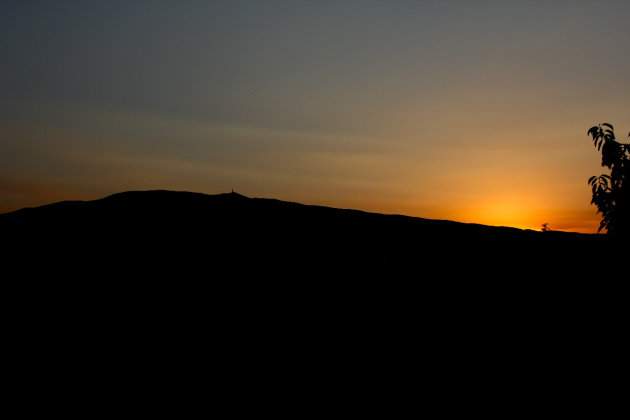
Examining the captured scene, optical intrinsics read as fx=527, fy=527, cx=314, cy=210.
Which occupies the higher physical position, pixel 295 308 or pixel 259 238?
pixel 259 238

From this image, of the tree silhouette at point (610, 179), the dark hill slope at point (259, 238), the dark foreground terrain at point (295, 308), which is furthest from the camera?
the tree silhouette at point (610, 179)

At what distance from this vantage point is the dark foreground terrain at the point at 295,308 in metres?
3.66

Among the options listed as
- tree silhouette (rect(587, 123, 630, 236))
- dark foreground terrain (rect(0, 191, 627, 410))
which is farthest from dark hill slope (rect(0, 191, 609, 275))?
tree silhouette (rect(587, 123, 630, 236))

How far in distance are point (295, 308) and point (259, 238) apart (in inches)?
33.1

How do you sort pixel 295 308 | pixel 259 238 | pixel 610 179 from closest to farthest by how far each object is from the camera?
pixel 295 308 → pixel 259 238 → pixel 610 179

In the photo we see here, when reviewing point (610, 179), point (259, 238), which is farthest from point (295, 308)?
point (610, 179)

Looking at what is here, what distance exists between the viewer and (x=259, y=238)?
4.73m

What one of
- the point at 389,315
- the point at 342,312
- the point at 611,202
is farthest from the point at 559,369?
the point at 611,202

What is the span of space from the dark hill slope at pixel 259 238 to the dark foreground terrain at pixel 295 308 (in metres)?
0.02

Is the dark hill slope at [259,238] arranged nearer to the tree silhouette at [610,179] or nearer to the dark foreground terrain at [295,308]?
the dark foreground terrain at [295,308]

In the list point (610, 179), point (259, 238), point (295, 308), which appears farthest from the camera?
point (610, 179)

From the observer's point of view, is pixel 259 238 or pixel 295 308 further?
pixel 259 238

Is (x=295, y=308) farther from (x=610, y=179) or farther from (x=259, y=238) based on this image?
(x=610, y=179)

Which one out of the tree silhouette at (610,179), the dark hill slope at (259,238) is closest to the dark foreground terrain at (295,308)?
the dark hill slope at (259,238)
